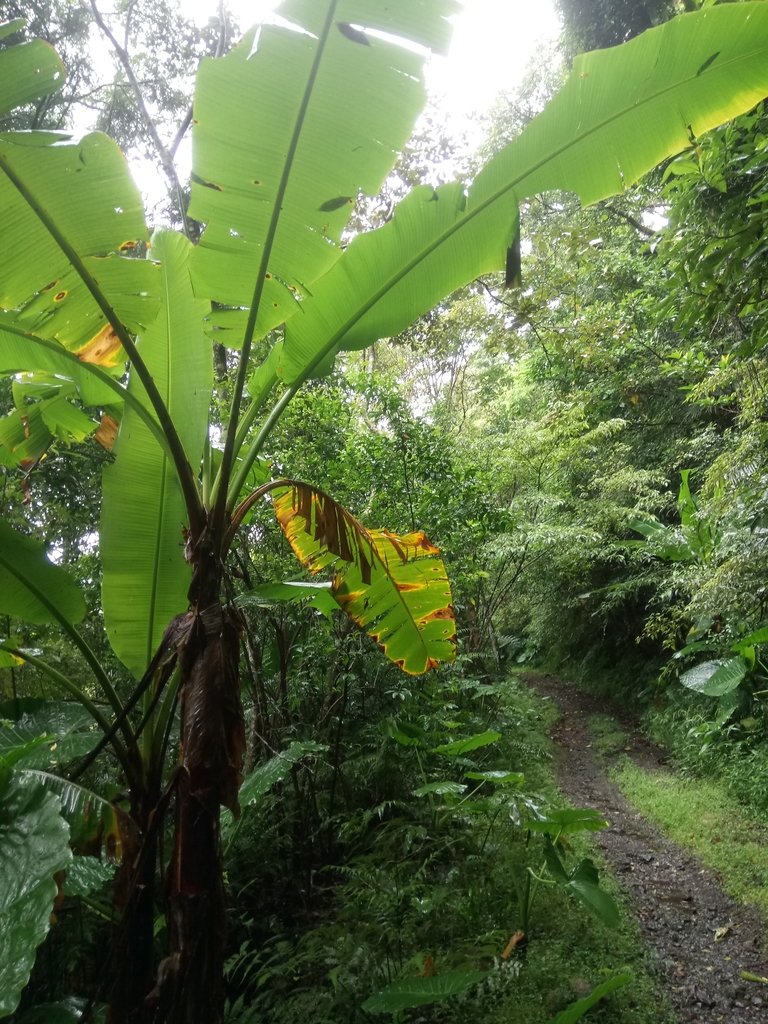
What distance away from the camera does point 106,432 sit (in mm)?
2809

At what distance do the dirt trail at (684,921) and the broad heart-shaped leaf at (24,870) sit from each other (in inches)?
123

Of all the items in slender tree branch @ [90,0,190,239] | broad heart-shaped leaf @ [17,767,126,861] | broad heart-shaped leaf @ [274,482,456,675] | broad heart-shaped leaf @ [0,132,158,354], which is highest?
slender tree branch @ [90,0,190,239]

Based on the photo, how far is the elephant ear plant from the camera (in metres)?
1.69

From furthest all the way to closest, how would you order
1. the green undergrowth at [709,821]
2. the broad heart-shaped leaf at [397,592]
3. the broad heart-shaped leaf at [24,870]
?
the green undergrowth at [709,821]
the broad heart-shaped leaf at [397,592]
the broad heart-shaped leaf at [24,870]

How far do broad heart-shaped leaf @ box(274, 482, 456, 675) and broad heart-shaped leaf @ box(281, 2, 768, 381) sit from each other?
84 centimetres

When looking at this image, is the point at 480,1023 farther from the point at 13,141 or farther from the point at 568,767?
the point at 568,767

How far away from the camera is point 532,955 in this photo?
3.21m

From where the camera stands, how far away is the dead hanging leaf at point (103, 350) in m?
2.13

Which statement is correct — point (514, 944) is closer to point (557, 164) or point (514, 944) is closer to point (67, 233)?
point (557, 164)

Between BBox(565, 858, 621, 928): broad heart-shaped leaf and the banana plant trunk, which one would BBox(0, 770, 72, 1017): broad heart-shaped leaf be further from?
BBox(565, 858, 621, 928): broad heart-shaped leaf

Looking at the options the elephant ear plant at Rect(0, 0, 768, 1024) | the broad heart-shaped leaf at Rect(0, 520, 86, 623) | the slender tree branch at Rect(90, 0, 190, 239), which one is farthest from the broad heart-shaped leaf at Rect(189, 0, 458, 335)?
the slender tree branch at Rect(90, 0, 190, 239)

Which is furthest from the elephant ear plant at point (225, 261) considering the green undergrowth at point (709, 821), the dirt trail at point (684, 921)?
the green undergrowth at point (709, 821)

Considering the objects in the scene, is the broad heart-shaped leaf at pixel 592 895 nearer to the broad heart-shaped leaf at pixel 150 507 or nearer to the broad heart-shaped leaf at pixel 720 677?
the broad heart-shaped leaf at pixel 150 507

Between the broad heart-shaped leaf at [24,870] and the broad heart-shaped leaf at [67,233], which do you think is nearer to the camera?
the broad heart-shaped leaf at [24,870]
